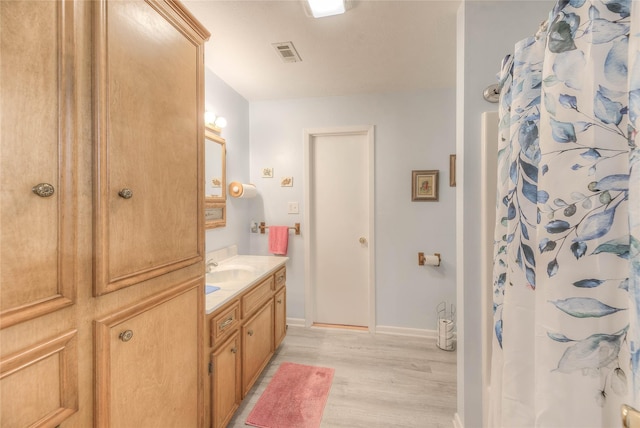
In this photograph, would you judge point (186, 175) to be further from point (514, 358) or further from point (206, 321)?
point (514, 358)

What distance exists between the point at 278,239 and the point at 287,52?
5.52 feet

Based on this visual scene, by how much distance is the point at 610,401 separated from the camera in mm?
558

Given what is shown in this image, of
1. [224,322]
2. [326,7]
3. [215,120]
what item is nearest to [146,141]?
[224,322]

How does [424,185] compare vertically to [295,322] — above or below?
above

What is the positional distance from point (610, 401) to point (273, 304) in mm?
1935

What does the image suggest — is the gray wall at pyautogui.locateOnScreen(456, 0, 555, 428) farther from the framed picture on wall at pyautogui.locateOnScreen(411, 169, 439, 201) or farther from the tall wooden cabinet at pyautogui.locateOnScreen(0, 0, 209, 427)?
the tall wooden cabinet at pyautogui.locateOnScreen(0, 0, 209, 427)

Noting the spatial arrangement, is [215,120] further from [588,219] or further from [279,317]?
[588,219]

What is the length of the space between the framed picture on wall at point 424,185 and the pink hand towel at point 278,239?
4.35ft

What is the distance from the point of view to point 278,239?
2805mm

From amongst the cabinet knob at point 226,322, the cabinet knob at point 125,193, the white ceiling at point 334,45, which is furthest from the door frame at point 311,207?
the cabinet knob at point 125,193

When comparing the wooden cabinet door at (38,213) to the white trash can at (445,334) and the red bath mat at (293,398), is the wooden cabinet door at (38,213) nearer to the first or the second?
the red bath mat at (293,398)

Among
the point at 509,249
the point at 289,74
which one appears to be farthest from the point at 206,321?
the point at 289,74

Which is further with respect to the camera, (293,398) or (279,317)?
(279,317)

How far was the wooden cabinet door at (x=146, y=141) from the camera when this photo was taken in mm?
781
